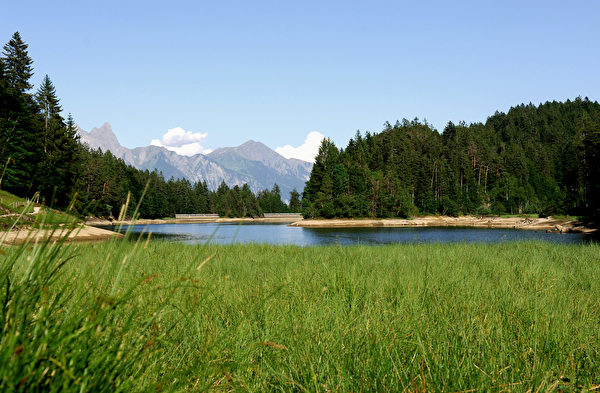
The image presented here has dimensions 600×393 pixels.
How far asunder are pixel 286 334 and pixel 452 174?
347 feet

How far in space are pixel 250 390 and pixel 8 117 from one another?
5117 cm

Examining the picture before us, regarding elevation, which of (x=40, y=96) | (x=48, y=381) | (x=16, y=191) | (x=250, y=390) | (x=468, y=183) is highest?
(x=40, y=96)

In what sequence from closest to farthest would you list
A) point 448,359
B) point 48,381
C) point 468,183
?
point 48,381, point 448,359, point 468,183

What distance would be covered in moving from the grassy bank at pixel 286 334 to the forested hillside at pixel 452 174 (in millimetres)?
64637

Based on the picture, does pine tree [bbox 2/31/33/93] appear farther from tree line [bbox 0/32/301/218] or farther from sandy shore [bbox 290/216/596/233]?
sandy shore [bbox 290/216/596/233]

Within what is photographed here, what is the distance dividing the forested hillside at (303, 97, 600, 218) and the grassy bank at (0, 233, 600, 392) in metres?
64.6

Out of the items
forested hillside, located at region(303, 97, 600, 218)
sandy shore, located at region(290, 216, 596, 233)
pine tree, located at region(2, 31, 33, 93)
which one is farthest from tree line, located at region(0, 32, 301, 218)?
forested hillside, located at region(303, 97, 600, 218)

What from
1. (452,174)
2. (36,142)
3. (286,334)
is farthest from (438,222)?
(286,334)

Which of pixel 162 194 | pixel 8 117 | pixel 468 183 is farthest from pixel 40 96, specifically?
pixel 468 183

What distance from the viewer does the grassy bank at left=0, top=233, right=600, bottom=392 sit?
4.01ft

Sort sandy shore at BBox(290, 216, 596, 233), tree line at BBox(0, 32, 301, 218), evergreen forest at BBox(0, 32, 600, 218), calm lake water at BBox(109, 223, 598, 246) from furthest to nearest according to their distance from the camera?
1. sandy shore at BBox(290, 216, 596, 233)
2. evergreen forest at BBox(0, 32, 600, 218)
3. tree line at BBox(0, 32, 301, 218)
4. calm lake water at BBox(109, 223, 598, 246)

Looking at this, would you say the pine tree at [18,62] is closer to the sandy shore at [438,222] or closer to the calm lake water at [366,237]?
the calm lake water at [366,237]

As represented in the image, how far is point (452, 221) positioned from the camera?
3130 inches

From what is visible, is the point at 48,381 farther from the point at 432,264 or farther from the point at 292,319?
the point at 432,264
